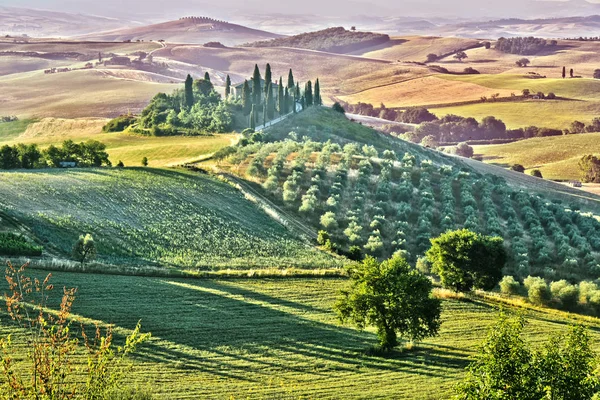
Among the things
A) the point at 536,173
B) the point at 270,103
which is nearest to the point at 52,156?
the point at 270,103

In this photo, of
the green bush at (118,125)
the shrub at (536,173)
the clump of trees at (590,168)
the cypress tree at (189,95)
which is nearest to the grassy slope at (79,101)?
the green bush at (118,125)

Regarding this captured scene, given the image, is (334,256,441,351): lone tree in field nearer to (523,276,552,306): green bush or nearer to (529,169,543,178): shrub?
(523,276,552,306): green bush

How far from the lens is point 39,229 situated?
52156 millimetres

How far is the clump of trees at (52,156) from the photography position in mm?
75750

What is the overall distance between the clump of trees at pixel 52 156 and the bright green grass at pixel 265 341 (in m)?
37.8

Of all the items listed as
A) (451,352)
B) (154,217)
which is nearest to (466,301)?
(451,352)

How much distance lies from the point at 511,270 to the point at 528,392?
5178 cm

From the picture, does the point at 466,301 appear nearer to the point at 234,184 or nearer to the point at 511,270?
the point at 511,270

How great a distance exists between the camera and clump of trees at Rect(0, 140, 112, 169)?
75750 mm

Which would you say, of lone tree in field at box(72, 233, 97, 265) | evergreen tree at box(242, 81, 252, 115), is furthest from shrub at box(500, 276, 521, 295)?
evergreen tree at box(242, 81, 252, 115)

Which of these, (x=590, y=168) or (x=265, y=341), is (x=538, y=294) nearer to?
(x=265, y=341)

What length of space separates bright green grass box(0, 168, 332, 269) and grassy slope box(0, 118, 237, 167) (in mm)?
15655

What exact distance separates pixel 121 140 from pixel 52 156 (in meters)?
28.9

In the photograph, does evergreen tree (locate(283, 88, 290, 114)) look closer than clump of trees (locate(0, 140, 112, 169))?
No
